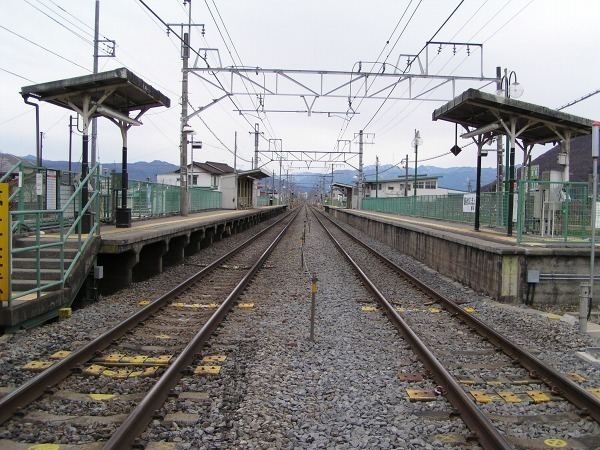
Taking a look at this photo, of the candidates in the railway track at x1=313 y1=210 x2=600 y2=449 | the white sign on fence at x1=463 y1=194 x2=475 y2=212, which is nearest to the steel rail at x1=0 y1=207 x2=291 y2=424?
the railway track at x1=313 y1=210 x2=600 y2=449

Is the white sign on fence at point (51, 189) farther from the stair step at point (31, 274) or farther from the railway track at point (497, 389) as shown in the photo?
the railway track at point (497, 389)

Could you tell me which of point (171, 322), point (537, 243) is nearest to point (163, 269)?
point (171, 322)

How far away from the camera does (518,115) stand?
1307cm

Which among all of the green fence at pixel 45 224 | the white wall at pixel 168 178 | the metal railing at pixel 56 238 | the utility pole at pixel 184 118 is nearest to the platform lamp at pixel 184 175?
the utility pole at pixel 184 118

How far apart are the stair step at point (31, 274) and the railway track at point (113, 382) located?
1526 millimetres

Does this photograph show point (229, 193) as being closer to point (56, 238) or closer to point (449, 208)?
point (449, 208)

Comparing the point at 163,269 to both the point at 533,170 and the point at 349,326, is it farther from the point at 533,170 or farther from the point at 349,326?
the point at 533,170

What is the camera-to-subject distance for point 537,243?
1148 centimetres

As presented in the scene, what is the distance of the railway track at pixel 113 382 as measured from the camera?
13.7 feet

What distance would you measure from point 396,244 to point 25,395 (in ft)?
62.6

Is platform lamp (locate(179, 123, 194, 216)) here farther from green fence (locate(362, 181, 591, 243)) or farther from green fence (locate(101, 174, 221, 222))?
green fence (locate(362, 181, 591, 243))

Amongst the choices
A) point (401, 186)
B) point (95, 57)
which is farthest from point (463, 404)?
point (401, 186)

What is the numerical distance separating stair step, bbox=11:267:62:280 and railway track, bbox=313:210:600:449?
17.3 ft

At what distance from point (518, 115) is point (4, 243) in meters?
11.3
